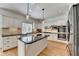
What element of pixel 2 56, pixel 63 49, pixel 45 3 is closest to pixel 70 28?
pixel 63 49

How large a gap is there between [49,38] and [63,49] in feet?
1.02

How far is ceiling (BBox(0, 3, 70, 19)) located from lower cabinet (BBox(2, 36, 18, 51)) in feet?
1.49

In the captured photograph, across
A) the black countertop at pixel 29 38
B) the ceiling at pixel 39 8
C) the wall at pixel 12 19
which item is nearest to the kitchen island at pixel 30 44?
the black countertop at pixel 29 38

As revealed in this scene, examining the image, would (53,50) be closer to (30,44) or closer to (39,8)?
Result: (30,44)

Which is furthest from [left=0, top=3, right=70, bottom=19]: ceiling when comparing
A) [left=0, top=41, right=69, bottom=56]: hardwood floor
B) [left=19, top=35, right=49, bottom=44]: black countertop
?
[left=0, top=41, right=69, bottom=56]: hardwood floor

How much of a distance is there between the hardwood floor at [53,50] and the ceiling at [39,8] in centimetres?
53

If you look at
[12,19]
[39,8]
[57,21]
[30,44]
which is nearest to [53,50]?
[30,44]

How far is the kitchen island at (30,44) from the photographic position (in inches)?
52.4

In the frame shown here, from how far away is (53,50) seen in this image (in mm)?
1448

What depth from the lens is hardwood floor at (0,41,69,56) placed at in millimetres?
1320

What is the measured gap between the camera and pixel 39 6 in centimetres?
135

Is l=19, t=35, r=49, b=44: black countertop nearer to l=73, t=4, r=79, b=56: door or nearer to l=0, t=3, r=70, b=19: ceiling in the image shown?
l=0, t=3, r=70, b=19: ceiling

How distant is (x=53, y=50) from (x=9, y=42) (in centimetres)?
77

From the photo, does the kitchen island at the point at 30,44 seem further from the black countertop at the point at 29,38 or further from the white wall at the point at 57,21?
the white wall at the point at 57,21
